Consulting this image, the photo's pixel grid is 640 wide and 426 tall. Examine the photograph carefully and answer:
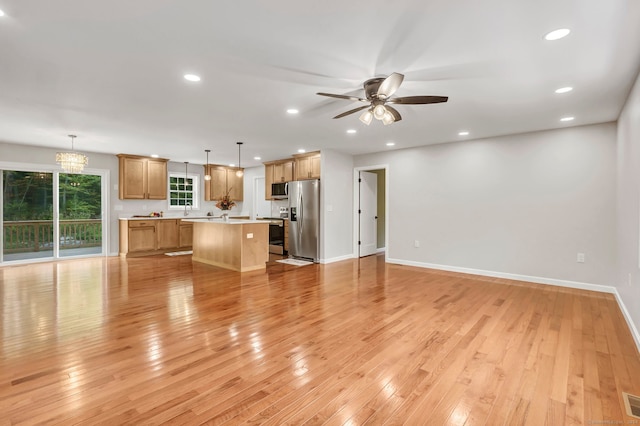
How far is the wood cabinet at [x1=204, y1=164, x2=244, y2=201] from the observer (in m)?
9.10

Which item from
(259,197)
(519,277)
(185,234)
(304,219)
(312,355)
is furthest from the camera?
(259,197)

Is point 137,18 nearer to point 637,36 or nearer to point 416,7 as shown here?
point 416,7

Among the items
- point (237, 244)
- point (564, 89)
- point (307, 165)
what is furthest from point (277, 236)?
point (564, 89)

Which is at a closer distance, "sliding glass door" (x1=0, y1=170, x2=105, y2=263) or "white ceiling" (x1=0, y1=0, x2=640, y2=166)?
"white ceiling" (x1=0, y1=0, x2=640, y2=166)

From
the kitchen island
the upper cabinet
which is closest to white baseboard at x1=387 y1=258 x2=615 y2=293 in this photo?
the kitchen island

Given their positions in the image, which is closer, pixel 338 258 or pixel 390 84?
pixel 390 84

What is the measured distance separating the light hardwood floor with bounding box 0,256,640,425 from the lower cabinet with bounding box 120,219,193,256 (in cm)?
277

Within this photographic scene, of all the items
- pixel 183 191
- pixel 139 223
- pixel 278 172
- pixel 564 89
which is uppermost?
pixel 564 89

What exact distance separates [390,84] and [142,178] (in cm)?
719

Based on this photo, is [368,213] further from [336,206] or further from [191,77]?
[191,77]

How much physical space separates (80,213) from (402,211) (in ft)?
24.0

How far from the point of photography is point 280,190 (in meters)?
7.73

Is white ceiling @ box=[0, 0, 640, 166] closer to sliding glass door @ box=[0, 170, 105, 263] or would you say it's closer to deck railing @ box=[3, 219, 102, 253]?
sliding glass door @ box=[0, 170, 105, 263]

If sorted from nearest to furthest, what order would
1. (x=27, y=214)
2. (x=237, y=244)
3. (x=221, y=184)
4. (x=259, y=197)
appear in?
(x=237, y=244), (x=27, y=214), (x=221, y=184), (x=259, y=197)
